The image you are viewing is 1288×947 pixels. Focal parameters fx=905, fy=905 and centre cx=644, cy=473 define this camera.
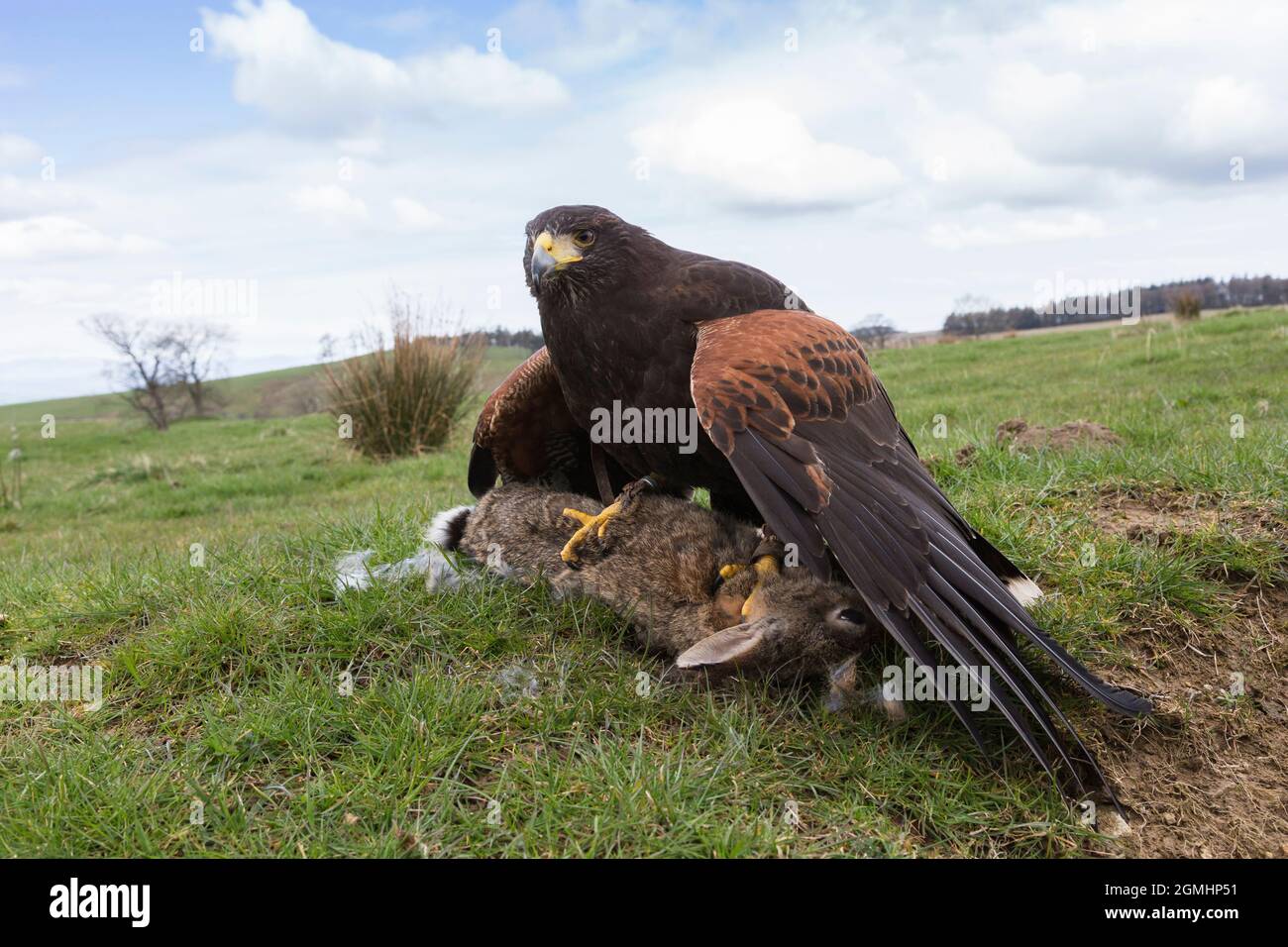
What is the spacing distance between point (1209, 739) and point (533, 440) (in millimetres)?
A: 3600

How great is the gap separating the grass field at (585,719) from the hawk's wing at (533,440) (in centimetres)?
64

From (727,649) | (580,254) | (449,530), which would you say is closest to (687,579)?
(727,649)

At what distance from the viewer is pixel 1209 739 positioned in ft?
12.0

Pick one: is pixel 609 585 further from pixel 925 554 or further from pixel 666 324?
pixel 925 554

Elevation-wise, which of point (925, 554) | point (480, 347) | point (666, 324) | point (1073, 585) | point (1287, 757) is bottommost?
point (1287, 757)

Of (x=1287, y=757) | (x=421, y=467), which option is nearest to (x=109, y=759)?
(x=1287, y=757)

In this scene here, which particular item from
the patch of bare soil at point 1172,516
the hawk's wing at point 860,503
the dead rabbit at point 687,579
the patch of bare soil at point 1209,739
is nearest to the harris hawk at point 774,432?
the hawk's wing at point 860,503

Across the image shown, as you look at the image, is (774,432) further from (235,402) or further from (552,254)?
(235,402)

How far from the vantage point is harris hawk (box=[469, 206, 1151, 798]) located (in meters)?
3.20

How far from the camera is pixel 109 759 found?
3328mm

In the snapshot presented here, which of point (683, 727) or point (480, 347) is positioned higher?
point (480, 347)

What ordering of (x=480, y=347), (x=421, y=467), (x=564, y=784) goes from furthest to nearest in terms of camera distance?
(x=480, y=347)
(x=421, y=467)
(x=564, y=784)

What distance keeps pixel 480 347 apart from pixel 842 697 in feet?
41.3
